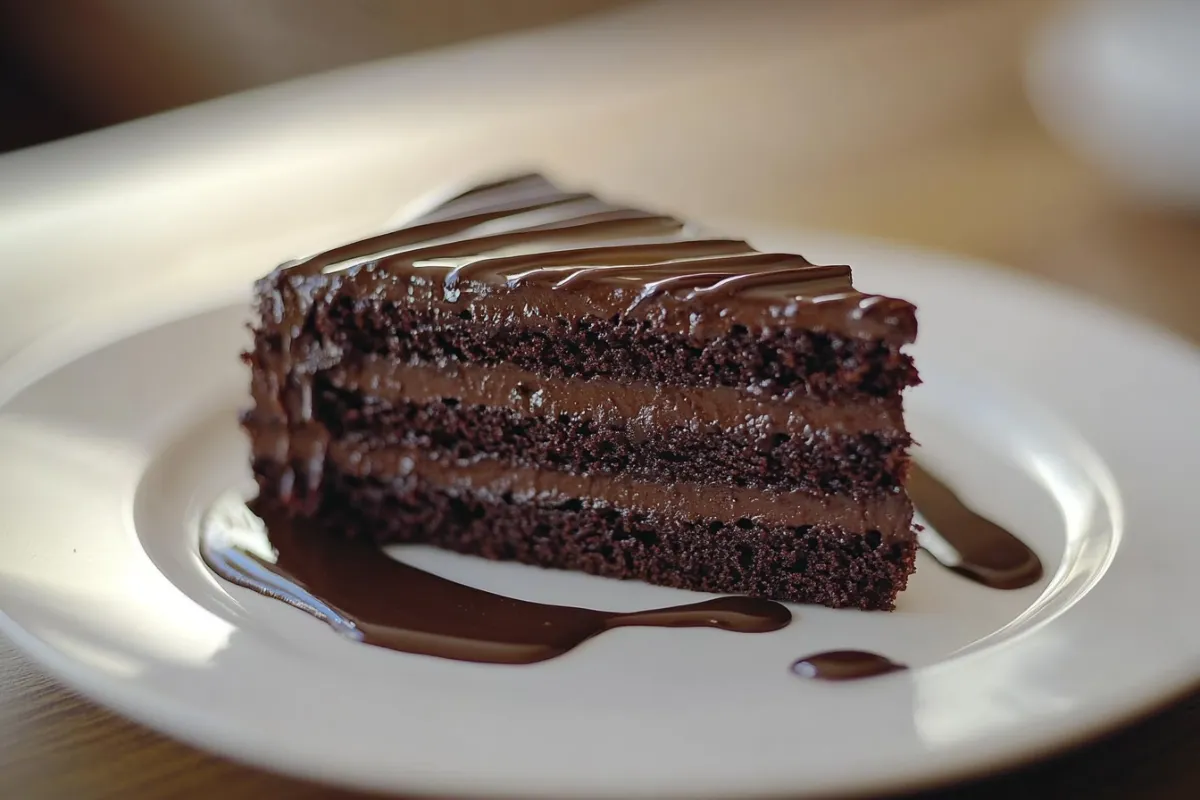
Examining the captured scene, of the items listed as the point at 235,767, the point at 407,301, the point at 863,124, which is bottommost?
the point at 235,767

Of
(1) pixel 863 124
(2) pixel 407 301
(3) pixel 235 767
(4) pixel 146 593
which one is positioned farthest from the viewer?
(1) pixel 863 124

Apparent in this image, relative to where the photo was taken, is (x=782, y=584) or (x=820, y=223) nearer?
(x=782, y=584)

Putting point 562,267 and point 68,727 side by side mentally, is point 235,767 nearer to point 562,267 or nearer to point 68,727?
point 68,727

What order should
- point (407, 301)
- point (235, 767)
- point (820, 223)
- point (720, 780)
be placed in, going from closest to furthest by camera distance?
1. point (720, 780)
2. point (235, 767)
3. point (407, 301)
4. point (820, 223)

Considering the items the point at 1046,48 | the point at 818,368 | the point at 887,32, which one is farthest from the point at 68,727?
the point at 887,32

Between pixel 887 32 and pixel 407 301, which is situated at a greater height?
pixel 887 32

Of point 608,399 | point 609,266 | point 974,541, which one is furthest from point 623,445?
point 974,541

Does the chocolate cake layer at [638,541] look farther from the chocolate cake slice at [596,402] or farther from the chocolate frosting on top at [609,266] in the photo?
the chocolate frosting on top at [609,266]

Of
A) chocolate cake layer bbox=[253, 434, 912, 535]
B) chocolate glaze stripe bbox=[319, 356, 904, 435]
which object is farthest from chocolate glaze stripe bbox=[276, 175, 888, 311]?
chocolate cake layer bbox=[253, 434, 912, 535]
